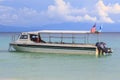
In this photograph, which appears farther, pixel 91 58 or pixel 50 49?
pixel 50 49

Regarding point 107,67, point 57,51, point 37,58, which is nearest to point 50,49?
point 57,51

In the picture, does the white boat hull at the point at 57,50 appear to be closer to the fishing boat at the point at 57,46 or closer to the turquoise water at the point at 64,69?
the fishing boat at the point at 57,46

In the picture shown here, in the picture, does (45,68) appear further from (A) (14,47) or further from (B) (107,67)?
(A) (14,47)

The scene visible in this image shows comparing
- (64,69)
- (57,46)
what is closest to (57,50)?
(57,46)

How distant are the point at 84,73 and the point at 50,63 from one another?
6.17 metres

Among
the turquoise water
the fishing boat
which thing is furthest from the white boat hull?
the turquoise water

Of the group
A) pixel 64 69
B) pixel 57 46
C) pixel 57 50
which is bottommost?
pixel 64 69

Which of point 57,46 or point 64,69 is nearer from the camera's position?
point 64,69

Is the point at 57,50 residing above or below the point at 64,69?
above

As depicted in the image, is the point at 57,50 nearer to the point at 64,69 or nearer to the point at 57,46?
the point at 57,46

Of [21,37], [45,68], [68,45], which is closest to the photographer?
[45,68]

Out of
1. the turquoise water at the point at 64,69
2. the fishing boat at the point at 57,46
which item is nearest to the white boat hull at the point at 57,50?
the fishing boat at the point at 57,46

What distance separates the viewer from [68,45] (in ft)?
120

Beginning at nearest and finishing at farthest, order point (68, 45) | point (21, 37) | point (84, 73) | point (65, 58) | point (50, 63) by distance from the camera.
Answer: point (84, 73) < point (50, 63) < point (65, 58) < point (68, 45) < point (21, 37)
